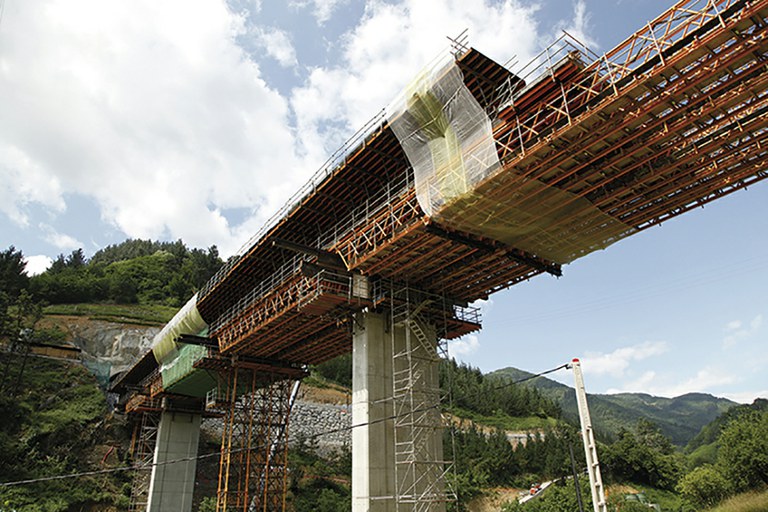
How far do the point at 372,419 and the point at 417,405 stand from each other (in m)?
1.74

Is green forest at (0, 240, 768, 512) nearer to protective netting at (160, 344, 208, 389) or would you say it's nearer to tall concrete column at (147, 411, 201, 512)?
tall concrete column at (147, 411, 201, 512)

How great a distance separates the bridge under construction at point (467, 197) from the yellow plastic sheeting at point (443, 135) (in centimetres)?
5

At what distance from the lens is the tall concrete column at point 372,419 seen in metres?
18.2

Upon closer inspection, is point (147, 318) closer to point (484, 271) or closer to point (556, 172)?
point (484, 271)

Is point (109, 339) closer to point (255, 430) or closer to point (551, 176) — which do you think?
point (255, 430)

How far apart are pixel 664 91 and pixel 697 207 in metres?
5.13

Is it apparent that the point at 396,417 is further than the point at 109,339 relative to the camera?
No

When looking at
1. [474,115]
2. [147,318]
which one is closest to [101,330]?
[147,318]

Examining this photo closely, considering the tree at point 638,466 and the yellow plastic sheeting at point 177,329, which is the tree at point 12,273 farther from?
the tree at point 638,466

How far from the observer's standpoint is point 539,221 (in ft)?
53.0

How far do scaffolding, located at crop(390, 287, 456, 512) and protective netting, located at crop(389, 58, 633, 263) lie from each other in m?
5.20

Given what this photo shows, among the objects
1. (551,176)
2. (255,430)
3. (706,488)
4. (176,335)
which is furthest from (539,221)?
(706,488)

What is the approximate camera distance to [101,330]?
5662cm

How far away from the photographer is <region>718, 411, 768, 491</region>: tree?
122ft
